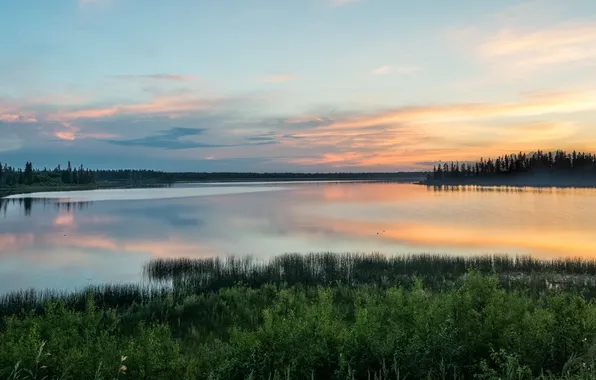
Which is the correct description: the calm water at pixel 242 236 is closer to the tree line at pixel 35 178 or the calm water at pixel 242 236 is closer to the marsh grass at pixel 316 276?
the marsh grass at pixel 316 276

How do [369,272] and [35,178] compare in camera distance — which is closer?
[369,272]

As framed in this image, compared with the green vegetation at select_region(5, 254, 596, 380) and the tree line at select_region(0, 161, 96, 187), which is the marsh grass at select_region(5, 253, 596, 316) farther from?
the tree line at select_region(0, 161, 96, 187)

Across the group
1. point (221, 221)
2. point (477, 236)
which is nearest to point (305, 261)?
point (477, 236)

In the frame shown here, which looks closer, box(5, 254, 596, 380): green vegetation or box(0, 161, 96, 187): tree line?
box(5, 254, 596, 380): green vegetation

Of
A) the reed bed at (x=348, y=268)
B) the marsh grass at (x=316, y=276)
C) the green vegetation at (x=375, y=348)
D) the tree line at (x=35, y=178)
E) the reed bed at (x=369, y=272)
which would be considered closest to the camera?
the green vegetation at (x=375, y=348)

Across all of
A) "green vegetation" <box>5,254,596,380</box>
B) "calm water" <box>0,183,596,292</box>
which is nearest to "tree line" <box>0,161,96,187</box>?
"calm water" <box>0,183,596,292</box>

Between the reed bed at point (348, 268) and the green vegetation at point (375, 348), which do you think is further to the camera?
the reed bed at point (348, 268)

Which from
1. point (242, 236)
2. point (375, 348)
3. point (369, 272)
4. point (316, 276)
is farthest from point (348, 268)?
point (242, 236)

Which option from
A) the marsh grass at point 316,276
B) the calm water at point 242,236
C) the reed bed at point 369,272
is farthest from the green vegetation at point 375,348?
the calm water at point 242,236

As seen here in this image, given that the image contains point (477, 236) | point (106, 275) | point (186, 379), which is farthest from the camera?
point (477, 236)

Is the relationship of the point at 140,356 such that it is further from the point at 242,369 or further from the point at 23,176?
the point at 23,176

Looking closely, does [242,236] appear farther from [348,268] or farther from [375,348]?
[375,348]

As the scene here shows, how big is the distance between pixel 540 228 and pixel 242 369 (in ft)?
162

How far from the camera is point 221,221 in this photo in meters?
58.8
